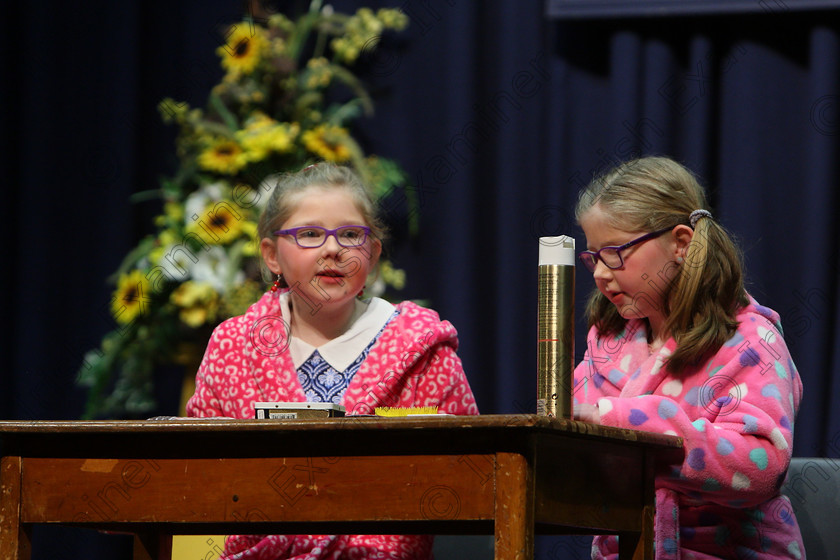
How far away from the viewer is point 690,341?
176 cm

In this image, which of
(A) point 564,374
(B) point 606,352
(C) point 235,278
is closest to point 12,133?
(C) point 235,278

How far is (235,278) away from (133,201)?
0.75 meters

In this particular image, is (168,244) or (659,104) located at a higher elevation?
(659,104)

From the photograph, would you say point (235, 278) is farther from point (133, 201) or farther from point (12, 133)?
point (12, 133)

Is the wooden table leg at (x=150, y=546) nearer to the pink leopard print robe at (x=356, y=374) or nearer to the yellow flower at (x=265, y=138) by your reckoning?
the pink leopard print robe at (x=356, y=374)

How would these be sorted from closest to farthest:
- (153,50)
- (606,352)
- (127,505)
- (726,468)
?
(127,505) → (726,468) → (606,352) → (153,50)

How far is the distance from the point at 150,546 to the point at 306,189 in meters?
0.70

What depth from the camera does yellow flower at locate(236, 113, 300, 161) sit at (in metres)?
2.83

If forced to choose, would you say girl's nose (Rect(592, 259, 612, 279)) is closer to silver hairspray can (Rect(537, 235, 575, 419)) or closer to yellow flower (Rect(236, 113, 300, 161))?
silver hairspray can (Rect(537, 235, 575, 419))

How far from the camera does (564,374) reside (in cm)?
145

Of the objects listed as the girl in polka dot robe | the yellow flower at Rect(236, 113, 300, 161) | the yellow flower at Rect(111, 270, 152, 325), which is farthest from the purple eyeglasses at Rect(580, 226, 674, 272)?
the yellow flower at Rect(111, 270, 152, 325)

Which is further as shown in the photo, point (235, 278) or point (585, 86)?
point (585, 86)

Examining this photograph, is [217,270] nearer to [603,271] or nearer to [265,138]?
[265,138]

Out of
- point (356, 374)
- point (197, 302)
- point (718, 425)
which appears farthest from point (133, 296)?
point (718, 425)
